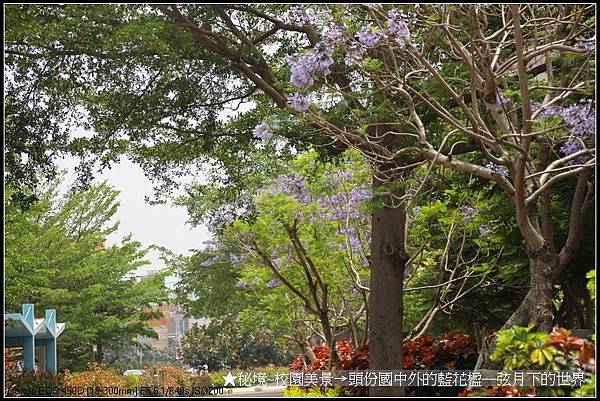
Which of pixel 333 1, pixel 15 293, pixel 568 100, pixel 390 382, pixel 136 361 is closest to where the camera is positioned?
pixel 333 1

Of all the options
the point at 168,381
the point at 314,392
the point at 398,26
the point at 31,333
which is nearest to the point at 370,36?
the point at 398,26

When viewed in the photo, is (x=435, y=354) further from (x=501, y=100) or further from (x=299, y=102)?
(x=299, y=102)

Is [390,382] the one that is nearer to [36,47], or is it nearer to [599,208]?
[599,208]

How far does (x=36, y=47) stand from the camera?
709 centimetres

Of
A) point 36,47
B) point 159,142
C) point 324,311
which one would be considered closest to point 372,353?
point 324,311

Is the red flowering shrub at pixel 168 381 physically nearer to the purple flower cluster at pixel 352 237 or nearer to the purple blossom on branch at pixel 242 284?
the purple blossom on branch at pixel 242 284

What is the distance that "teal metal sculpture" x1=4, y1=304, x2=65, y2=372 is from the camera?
13130mm

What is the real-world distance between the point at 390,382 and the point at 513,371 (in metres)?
2.34

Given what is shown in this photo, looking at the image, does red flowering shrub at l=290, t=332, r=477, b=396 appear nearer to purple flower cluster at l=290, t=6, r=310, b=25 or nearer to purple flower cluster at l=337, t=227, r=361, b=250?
purple flower cluster at l=337, t=227, r=361, b=250

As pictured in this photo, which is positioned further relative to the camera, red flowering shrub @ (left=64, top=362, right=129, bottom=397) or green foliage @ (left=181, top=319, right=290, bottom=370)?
green foliage @ (left=181, top=319, right=290, bottom=370)

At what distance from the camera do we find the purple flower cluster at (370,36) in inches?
193

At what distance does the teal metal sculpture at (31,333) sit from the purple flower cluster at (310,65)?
27.6ft

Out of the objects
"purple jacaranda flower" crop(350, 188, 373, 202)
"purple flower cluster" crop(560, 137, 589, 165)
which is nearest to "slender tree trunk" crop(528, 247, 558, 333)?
"purple flower cluster" crop(560, 137, 589, 165)

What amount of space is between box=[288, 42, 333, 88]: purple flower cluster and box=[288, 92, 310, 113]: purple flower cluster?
13 cm
